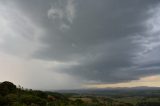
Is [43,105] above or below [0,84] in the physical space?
below

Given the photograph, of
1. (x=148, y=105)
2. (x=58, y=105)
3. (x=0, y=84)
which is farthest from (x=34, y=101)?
(x=148, y=105)

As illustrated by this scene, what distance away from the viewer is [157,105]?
508 feet

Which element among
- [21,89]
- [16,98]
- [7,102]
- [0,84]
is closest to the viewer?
[7,102]

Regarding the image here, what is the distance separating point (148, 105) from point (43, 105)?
124 m

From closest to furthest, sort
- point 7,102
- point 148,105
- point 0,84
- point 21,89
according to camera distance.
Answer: point 7,102 < point 0,84 < point 21,89 < point 148,105

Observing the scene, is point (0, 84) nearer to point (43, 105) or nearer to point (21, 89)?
point (21, 89)

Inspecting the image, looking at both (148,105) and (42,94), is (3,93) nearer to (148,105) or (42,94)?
(42,94)

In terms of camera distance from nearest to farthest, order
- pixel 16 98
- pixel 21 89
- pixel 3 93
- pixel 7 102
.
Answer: pixel 7 102 < pixel 16 98 < pixel 3 93 < pixel 21 89

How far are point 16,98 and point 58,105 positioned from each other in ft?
24.0

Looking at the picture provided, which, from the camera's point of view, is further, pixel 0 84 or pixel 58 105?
pixel 0 84

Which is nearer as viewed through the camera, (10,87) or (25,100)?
(25,100)

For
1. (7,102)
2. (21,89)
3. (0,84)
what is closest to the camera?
(7,102)

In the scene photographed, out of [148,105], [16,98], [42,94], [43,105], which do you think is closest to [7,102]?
[16,98]

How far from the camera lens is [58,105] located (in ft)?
131
